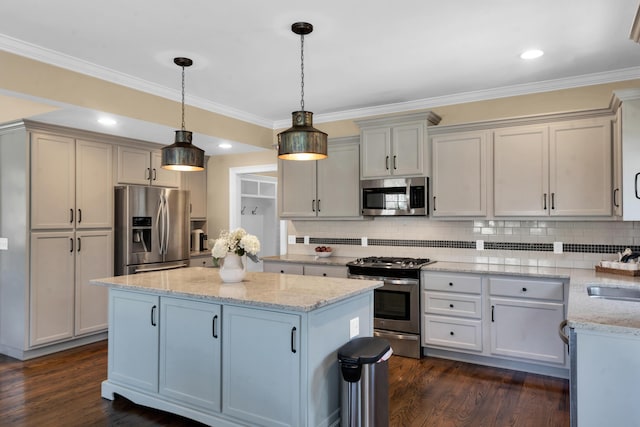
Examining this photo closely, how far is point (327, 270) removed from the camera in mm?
4781

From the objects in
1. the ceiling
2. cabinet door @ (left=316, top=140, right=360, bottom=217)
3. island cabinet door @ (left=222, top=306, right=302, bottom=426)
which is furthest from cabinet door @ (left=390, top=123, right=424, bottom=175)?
island cabinet door @ (left=222, top=306, right=302, bottom=426)

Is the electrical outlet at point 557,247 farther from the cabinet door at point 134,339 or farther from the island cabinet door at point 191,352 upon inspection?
the cabinet door at point 134,339

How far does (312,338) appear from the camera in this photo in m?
2.44

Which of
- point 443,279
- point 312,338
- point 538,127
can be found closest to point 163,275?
point 312,338

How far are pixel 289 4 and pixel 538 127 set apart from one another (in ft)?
8.48

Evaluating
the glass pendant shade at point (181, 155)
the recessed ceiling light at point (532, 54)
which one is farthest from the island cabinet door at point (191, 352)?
the recessed ceiling light at point (532, 54)

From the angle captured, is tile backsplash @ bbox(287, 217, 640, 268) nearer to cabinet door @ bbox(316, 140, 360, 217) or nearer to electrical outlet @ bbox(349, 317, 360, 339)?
cabinet door @ bbox(316, 140, 360, 217)

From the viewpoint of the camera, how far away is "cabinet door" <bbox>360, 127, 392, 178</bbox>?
15.4 ft

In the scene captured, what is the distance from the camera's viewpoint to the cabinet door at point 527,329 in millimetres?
3631

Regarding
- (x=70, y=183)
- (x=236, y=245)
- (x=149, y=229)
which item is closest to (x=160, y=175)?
(x=149, y=229)

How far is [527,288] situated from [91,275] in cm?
437

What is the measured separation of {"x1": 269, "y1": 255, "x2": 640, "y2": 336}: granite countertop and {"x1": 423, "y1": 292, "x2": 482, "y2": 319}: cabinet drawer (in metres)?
0.25

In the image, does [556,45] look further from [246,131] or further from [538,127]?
[246,131]

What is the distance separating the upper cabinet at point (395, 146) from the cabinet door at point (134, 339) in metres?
2.71
